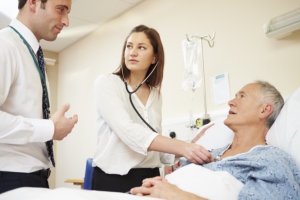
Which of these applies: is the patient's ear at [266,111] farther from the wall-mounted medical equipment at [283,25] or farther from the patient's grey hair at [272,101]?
the wall-mounted medical equipment at [283,25]

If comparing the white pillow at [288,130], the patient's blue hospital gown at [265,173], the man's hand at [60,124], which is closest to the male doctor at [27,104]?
the man's hand at [60,124]

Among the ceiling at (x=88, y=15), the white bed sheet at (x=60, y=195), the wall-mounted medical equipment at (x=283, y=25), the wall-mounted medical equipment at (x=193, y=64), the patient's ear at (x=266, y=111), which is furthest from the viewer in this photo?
the ceiling at (x=88, y=15)

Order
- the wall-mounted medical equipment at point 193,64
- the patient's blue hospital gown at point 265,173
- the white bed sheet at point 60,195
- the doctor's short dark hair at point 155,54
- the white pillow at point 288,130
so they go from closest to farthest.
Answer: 1. the white bed sheet at point 60,195
2. the patient's blue hospital gown at point 265,173
3. the white pillow at point 288,130
4. the doctor's short dark hair at point 155,54
5. the wall-mounted medical equipment at point 193,64

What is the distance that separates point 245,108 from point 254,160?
0.38 metres

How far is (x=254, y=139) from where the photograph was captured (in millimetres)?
1443

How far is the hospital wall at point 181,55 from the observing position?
2.06m

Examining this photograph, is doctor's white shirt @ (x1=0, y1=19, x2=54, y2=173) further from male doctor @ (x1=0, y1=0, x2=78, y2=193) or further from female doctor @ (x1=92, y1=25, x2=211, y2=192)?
female doctor @ (x1=92, y1=25, x2=211, y2=192)

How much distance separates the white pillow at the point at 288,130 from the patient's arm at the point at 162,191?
0.48 m

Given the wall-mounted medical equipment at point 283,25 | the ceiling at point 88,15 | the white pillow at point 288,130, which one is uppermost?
the ceiling at point 88,15

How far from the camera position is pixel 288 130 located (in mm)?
1290

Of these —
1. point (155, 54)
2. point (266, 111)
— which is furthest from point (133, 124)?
point (266, 111)

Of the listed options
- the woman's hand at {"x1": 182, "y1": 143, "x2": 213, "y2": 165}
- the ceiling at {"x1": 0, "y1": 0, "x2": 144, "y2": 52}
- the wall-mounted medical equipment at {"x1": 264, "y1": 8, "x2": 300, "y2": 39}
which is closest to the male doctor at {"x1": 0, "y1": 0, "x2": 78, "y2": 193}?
the woman's hand at {"x1": 182, "y1": 143, "x2": 213, "y2": 165}

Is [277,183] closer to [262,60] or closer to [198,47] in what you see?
[262,60]

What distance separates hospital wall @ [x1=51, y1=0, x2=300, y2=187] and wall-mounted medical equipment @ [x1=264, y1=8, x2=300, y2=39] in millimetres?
101
